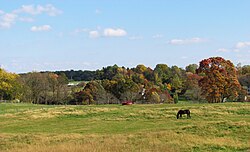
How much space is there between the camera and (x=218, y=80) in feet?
221

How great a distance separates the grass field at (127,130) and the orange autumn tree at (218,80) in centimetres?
2679

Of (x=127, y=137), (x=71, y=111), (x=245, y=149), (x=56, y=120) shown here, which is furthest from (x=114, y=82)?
(x=245, y=149)

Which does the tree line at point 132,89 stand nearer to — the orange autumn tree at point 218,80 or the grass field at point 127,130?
the orange autumn tree at point 218,80

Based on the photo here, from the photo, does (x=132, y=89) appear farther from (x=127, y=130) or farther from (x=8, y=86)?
(x=127, y=130)

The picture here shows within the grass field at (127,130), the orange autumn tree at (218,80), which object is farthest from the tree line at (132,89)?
the grass field at (127,130)

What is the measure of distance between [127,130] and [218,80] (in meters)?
42.0

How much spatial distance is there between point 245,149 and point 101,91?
66259mm

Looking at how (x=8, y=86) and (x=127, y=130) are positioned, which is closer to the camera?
(x=127, y=130)

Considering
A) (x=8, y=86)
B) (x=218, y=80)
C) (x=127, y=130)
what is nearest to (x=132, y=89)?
(x=218, y=80)

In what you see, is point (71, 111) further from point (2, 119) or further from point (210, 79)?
point (210, 79)

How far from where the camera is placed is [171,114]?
38.3 metres

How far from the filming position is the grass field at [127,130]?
19547mm

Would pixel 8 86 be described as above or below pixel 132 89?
above

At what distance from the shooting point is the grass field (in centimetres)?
1955
